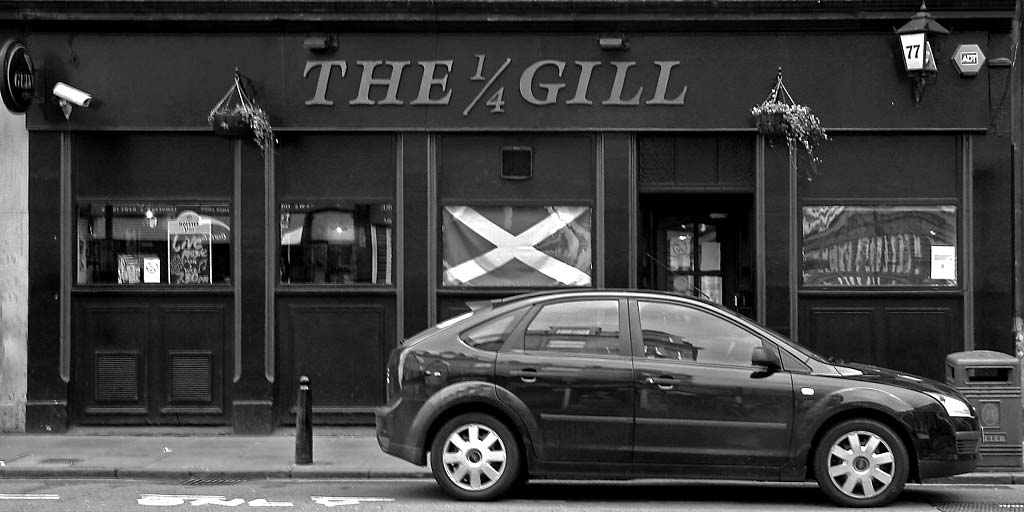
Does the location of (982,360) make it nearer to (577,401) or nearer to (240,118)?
(577,401)

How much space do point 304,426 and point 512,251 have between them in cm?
379

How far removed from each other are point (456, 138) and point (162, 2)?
375 centimetres

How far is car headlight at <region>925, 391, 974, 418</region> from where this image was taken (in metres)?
9.50

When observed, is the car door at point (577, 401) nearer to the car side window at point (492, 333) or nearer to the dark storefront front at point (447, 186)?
the car side window at point (492, 333)

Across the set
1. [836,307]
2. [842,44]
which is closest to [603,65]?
[842,44]

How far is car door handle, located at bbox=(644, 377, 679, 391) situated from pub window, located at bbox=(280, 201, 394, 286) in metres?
5.32

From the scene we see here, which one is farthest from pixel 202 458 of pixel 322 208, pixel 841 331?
pixel 841 331

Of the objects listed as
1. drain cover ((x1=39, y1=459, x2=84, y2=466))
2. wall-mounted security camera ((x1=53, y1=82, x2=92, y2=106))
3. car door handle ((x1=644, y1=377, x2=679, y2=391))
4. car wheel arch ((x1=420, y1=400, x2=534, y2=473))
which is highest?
wall-mounted security camera ((x1=53, y1=82, x2=92, y2=106))

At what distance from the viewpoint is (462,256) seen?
1413cm

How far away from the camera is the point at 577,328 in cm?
979

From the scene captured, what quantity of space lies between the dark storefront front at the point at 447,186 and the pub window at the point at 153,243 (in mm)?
39

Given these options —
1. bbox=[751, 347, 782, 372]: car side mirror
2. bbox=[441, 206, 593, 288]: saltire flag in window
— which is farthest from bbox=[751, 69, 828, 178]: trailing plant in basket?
bbox=[751, 347, 782, 372]: car side mirror

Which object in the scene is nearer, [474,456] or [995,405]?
[474,456]

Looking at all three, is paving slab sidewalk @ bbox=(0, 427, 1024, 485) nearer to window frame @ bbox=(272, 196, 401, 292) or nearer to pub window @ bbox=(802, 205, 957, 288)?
window frame @ bbox=(272, 196, 401, 292)
